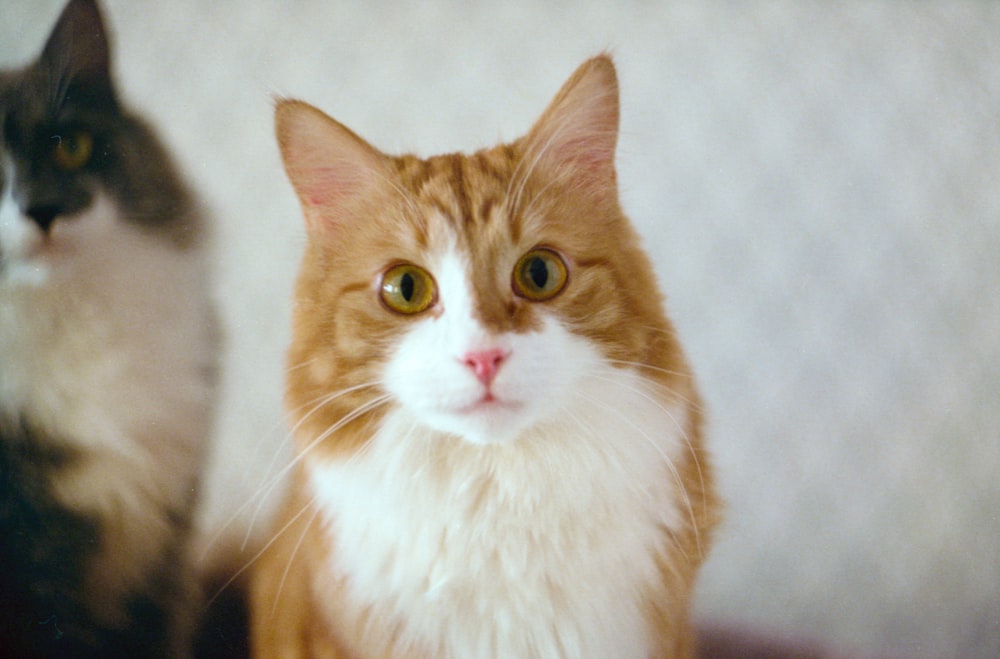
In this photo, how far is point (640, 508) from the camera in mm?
901

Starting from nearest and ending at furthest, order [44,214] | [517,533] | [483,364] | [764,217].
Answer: [483,364]
[517,533]
[44,214]
[764,217]

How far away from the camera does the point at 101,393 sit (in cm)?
105

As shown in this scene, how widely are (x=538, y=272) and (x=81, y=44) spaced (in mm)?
766

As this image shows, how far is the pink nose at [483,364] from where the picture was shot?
→ 2.51 feet

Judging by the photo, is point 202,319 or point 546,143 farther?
point 202,319

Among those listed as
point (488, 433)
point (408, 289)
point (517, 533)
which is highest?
point (408, 289)

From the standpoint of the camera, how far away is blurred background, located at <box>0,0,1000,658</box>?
107cm

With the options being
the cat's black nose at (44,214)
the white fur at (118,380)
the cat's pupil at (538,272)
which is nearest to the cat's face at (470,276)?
the cat's pupil at (538,272)

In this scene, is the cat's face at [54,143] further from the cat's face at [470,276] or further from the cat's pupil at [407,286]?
the cat's pupil at [407,286]

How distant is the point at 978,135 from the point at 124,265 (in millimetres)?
1318

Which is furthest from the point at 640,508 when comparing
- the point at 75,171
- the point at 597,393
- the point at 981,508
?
the point at 75,171

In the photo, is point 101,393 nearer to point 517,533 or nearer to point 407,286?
point 407,286

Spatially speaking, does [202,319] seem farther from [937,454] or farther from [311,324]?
[937,454]

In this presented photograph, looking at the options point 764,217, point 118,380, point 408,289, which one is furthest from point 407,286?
point 764,217
